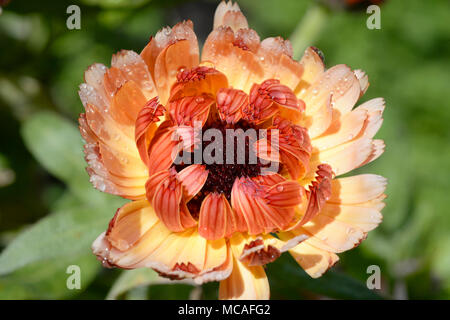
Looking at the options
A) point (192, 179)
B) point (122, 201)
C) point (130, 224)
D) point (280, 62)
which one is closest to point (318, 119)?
point (280, 62)

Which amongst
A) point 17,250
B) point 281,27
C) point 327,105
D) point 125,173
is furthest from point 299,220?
point 281,27

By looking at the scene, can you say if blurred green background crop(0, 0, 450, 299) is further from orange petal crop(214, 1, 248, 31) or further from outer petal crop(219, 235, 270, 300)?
orange petal crop(214, 1, 248, 31)

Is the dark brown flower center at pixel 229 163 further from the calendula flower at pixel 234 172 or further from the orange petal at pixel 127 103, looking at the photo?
the orange petal at pixel 127 103

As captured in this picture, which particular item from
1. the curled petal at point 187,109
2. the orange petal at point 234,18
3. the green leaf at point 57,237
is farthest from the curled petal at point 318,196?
the green leaf at point 57,237

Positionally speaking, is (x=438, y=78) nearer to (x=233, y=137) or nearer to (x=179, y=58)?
(x=233, y=137)

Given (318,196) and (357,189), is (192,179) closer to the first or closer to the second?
(318,196)

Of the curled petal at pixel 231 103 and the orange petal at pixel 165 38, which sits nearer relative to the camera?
the orange petal at pixel 165 38
